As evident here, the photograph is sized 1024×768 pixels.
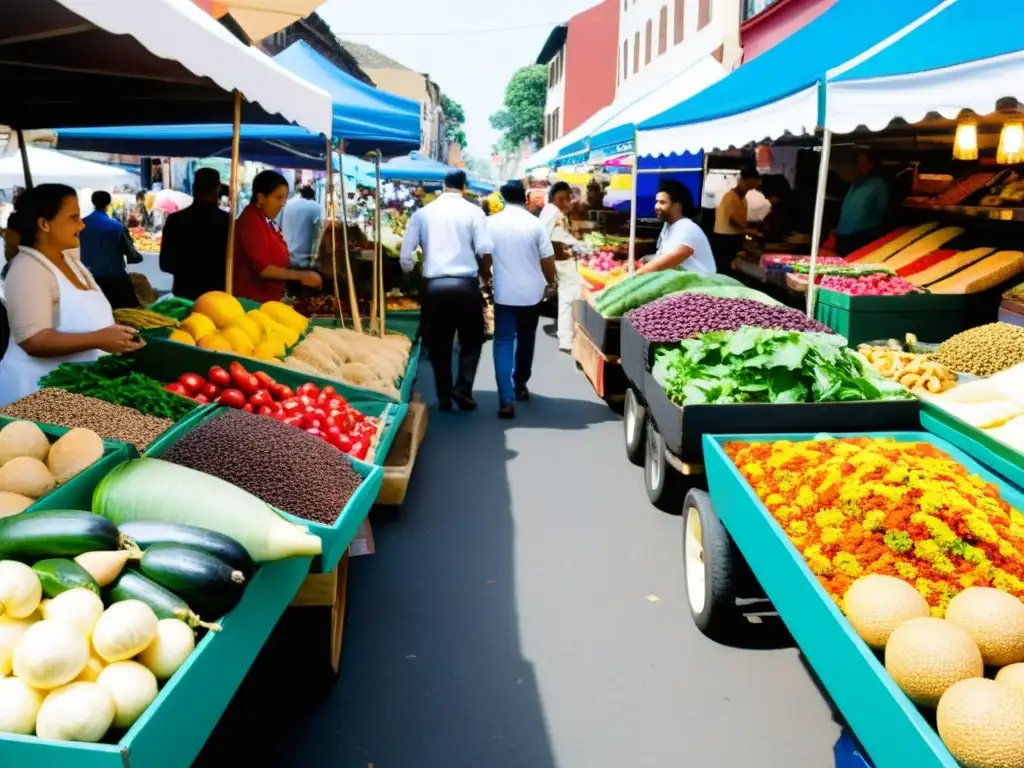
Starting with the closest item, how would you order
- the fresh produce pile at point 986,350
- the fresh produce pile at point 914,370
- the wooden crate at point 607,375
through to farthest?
the fresh produce pile at point 914,370, the fresh produce pile at point 986,350, the wooden crate at point 607,375

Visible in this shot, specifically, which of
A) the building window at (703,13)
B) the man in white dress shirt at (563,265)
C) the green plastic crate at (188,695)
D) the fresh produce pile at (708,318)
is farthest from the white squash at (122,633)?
the building window at (703,13)

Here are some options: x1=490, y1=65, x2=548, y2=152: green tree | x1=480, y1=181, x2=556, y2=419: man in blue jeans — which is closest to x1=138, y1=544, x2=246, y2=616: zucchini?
x1=480, y1=181, x2=556, y2=419: man in blue jeans

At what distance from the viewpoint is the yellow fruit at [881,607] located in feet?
8.18

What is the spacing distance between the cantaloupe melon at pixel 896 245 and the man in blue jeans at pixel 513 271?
3230mm

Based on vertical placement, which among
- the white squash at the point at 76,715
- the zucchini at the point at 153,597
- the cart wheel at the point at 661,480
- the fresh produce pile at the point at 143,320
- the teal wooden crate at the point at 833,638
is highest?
the fresh produce pile at the point at 143,320

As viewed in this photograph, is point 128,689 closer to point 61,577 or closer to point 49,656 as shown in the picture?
point 49,656

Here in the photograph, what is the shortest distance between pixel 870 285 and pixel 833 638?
18.4ft

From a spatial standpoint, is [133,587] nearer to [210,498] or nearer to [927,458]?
[210,498]

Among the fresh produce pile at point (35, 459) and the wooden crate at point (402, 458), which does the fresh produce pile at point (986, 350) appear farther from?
the fresh produce pile at point (35, 459)

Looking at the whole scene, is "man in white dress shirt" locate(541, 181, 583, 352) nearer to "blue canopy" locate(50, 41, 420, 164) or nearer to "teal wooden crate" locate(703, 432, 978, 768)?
"blue canopy" locate(50, 41, 420, 164)

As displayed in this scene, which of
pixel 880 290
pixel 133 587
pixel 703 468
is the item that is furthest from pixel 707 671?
pixel 880 290

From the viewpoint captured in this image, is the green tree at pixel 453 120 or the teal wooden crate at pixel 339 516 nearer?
the teal wooden crate at pixel 339 516

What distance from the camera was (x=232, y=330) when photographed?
512cm

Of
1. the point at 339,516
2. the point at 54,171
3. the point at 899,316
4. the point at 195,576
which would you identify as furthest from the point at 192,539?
the point at 54,171
